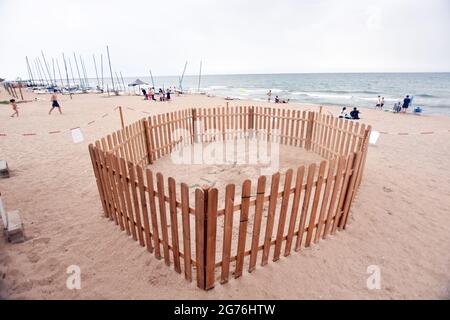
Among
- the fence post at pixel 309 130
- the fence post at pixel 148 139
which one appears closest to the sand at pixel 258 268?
the fence post at pixel 148 139

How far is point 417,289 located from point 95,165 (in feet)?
17.4

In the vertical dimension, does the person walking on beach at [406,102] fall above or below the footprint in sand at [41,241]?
above

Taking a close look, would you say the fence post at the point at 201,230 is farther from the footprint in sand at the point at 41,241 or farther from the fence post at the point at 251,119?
the fence post at the point at 251,119

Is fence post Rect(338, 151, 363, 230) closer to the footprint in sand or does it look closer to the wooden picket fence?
the wooden picket fence

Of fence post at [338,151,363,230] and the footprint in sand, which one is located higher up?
fence post at [338,151,363,230]

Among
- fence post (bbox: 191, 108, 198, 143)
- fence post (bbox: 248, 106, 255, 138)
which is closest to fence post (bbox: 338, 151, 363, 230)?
fence post (bbox: 248, 106, 255, 138)

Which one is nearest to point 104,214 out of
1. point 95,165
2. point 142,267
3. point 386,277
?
point 95,165

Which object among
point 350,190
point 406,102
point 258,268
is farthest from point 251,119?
point 406,102

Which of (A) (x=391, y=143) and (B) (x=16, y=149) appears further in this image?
(A) (x=391, y=143)

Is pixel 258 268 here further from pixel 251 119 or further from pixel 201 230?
pixel 251 119

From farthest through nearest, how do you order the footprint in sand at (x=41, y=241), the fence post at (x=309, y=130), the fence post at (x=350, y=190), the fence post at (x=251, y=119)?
1. the fence post at (x=251, y=119)
2. the fence post at (x=309, y=130)
3. the fence post at (x=350, y=190)
4. the footprint in sand at (x=41, y=241)
